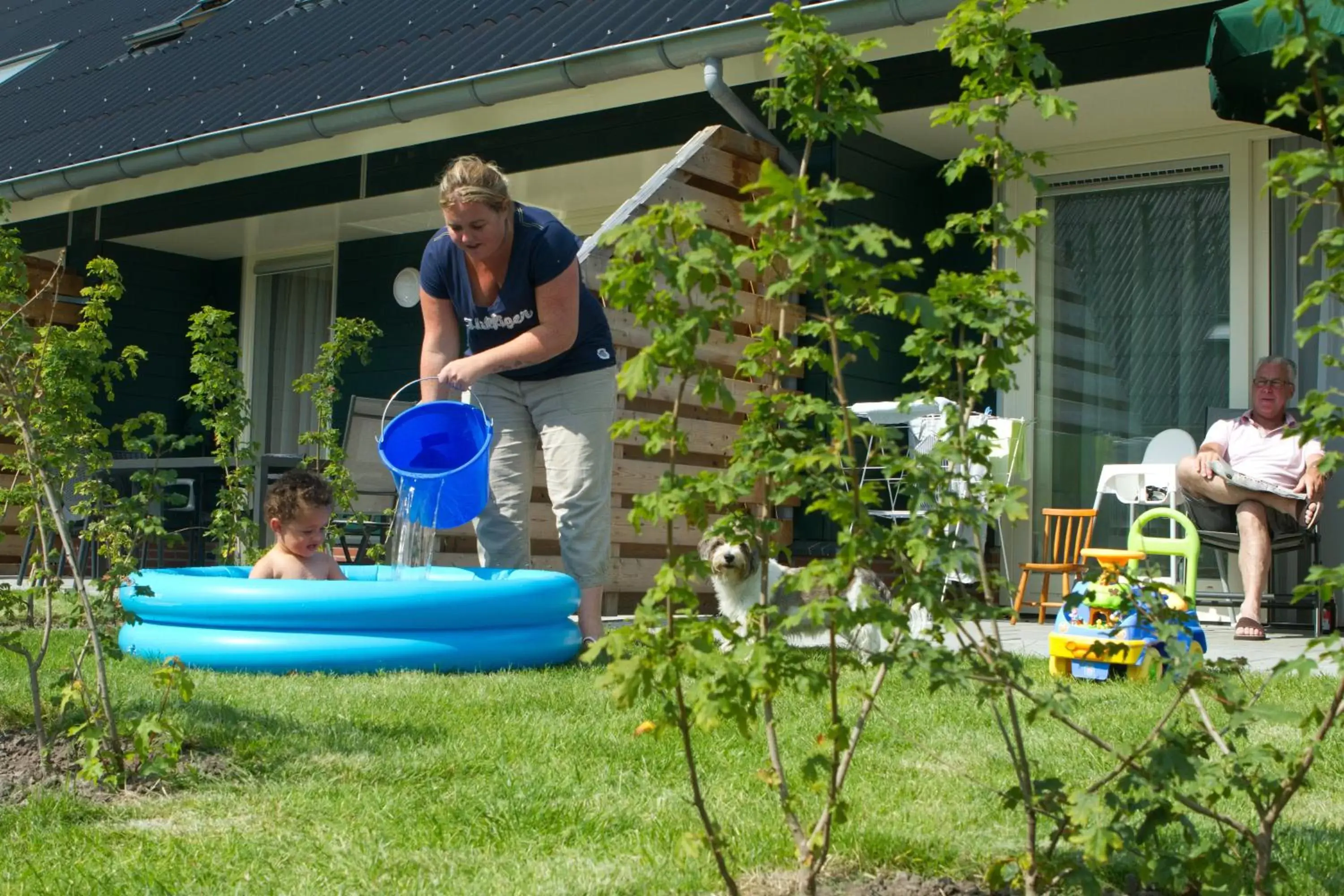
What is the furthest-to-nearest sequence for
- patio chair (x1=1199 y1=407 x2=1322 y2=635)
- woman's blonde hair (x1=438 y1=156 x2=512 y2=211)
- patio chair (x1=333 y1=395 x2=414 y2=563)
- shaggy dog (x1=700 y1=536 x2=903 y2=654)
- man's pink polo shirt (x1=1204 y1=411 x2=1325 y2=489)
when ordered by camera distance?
1. patio chair (x1=333 y1=395 x2=414 y2=563)
2. man's pink polo shirt (x1=1204 y1=411 x2=1325 y2=489)
3. patio chair (x1=1199 y1=407 x2=1322 y2=635)
4. shaggy dog (x1=700 y1=536 x2=903 y2=654)
5. woman's blonde hair (x1=438 y1=156 x2=512 y2=211)

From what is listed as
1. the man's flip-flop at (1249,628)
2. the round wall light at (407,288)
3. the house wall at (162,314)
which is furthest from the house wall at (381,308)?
the man's flip-flop at (1249,628)

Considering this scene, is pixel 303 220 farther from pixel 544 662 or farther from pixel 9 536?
pixel 544 662

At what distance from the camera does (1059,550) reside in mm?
8117

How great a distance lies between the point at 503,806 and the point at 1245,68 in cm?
385

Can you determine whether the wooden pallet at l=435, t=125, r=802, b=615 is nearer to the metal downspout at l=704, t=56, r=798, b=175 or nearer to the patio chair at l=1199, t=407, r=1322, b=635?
the metal downspout at l=704, t=56, r=798, b=175

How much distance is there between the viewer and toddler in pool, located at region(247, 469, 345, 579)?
563 centimetres

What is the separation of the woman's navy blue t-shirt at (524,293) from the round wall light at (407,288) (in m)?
6.07

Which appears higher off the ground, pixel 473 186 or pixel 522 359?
pixel 473 186

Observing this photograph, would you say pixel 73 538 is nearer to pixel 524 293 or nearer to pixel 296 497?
pixel 296 497

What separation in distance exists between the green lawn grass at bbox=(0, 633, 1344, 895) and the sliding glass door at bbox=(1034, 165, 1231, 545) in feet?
13.5

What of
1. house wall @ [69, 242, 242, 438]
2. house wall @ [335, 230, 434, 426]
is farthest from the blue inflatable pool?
house wall @ [69, 242, 242, 438]

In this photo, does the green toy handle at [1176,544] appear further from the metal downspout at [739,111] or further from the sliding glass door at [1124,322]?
the metal downspout at [739,111]

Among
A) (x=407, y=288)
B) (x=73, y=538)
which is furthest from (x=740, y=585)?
(x=407, y=288)

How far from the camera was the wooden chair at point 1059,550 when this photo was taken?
295 inches
